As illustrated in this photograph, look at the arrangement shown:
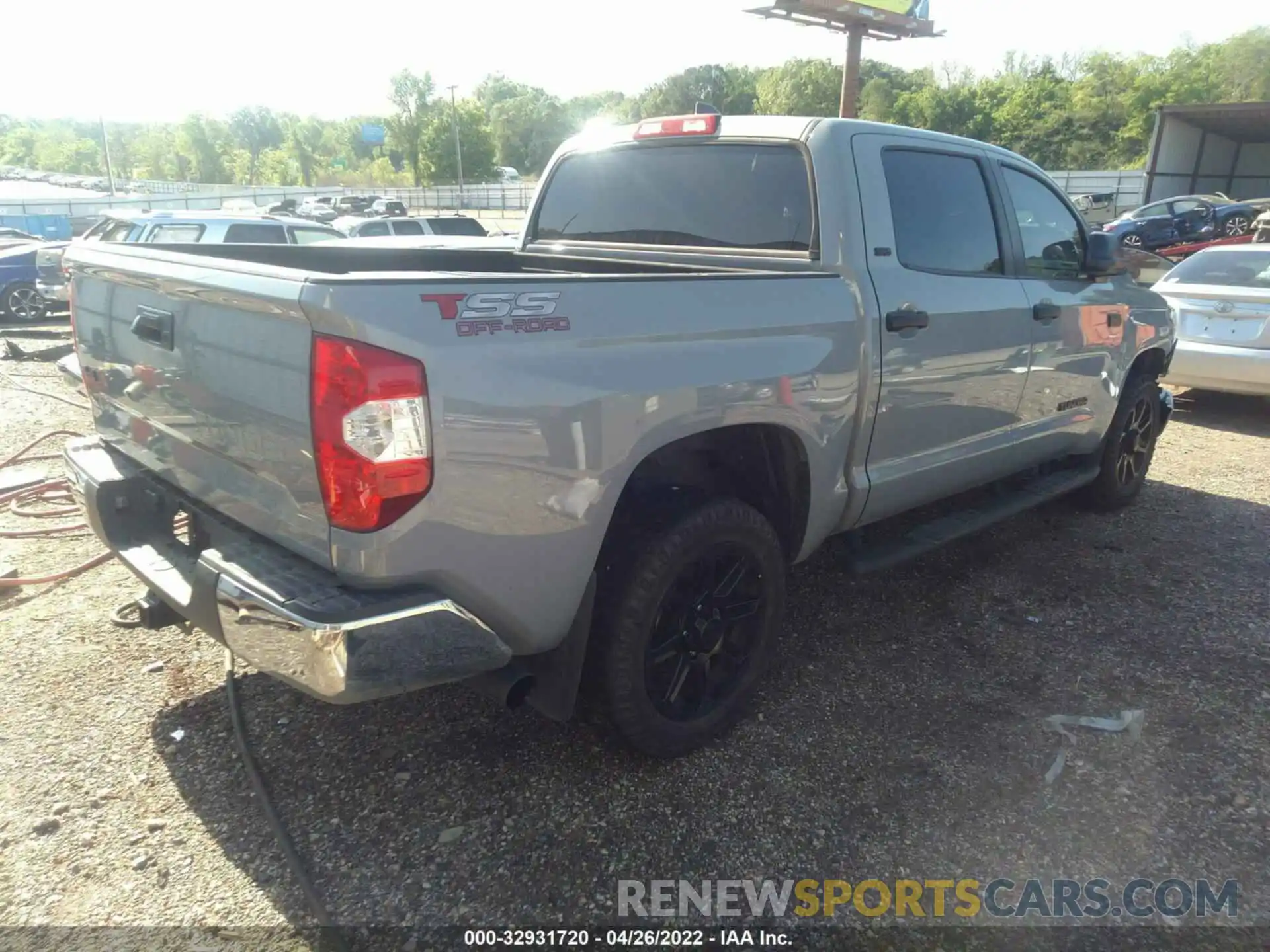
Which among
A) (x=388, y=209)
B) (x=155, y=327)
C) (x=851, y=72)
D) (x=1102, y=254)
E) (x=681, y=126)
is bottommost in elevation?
(x=388, y=209)

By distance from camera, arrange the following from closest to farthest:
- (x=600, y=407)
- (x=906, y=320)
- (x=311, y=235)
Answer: (x=600, y=407), (x=906, y=320), (x=311, y=235)

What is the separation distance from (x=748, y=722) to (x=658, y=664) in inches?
21.6

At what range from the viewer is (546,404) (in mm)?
2160

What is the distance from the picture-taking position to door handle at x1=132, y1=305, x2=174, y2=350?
2.46 metres

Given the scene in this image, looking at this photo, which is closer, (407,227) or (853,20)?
(407,227)

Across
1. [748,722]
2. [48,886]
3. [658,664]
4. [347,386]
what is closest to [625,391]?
[347,386]

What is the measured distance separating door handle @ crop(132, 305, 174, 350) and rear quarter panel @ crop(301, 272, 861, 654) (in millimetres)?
763

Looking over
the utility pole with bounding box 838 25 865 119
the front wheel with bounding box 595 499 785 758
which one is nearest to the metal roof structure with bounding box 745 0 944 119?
the utility pole with bounding box 838 25 865 119

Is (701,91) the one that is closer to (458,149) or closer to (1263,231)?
(458,149)

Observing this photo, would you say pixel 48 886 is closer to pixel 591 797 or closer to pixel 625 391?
pixel 591 797

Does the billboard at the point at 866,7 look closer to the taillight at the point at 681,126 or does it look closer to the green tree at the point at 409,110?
the taillight at the point at 681,126

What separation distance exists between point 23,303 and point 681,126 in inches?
524

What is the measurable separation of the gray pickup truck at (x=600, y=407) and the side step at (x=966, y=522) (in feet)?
0.08

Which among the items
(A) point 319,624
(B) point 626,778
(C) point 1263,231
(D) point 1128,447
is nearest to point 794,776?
(B) point 626,778
